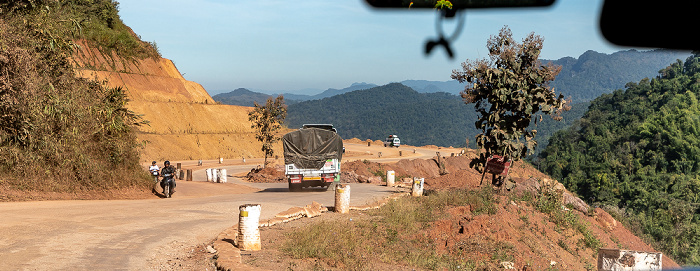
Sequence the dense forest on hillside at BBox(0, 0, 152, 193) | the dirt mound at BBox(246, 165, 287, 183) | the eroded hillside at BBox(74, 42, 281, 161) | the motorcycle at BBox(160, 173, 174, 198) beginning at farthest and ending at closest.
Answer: the eroded hillside at BBox(74, 42, 281, 161)
the dirt mound at BBox(246, 165, 287, 183)
the motorcycle at BBox(160, 173, 174, 198)
the dense forest on hillside at BBox(0, 0, 152, 193)

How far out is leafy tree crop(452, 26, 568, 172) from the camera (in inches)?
804

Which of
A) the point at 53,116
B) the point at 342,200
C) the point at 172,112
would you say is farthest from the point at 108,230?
the point at 172,112

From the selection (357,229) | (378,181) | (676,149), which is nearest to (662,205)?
(676,149)

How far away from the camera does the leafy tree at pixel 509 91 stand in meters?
20.4

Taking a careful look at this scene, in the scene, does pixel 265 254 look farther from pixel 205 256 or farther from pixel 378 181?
pixel 378 181

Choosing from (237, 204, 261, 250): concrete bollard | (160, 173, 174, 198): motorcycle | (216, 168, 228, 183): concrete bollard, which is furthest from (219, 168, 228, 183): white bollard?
(237, 204, 261, 250): concrete bollard

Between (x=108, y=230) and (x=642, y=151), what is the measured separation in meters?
95.9

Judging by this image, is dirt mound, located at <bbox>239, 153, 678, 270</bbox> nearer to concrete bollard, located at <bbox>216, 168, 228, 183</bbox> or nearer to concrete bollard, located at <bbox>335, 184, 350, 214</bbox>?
concrete bollard, located at <bbox>335, 184, 350, 214</bbox>

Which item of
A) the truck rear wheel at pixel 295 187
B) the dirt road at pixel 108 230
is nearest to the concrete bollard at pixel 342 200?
the dirt road at pixel 108 230

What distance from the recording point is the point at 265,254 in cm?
1143

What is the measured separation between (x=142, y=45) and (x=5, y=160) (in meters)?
52.1

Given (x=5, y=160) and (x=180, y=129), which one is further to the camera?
(x=180, y=129)

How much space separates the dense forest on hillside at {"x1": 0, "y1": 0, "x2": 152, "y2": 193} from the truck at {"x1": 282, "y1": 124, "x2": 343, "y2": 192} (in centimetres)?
671

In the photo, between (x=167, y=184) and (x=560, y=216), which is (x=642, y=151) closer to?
(x=560, y=216)
